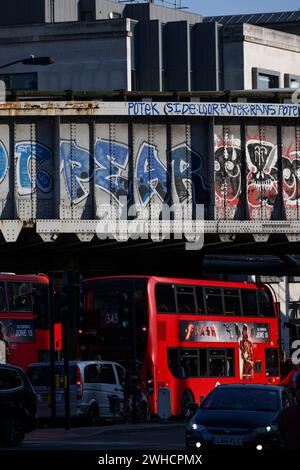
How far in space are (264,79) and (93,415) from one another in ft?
142

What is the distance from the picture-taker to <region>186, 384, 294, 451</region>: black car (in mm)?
23938

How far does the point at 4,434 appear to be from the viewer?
27.4 m

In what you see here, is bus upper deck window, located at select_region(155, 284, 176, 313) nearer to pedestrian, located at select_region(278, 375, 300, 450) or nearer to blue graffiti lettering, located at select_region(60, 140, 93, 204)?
blue graffiti lettering, located at select_region(60, 140, 93, 204)

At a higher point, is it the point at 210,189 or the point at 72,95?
the point at 72,95

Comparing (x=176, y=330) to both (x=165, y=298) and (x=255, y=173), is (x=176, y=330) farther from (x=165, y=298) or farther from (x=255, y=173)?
(x=255, y=173)

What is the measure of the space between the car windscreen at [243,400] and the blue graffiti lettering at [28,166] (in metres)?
11.1

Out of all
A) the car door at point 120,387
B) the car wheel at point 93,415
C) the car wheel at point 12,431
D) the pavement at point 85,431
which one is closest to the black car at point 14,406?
the car wheel at point 12,431

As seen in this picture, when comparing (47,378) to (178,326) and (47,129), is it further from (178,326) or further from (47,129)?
(47,129)

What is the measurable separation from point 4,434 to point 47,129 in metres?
10.7

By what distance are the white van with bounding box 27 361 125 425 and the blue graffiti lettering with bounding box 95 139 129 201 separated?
239 inches

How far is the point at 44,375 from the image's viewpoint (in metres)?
39.9

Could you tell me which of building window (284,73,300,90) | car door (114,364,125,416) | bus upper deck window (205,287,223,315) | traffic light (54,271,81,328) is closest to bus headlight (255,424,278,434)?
traffic light (54,271,81,328)

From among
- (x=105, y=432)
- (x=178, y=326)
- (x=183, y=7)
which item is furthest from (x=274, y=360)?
(x=183, y=7)

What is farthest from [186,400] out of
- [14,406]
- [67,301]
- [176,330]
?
[14,406]
